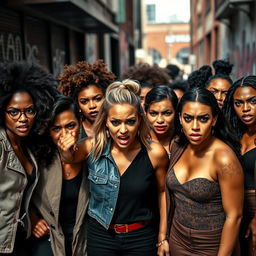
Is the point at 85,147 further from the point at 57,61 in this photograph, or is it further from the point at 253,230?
the point at 57,61

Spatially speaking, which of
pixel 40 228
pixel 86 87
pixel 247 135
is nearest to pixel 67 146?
pixel 40 228

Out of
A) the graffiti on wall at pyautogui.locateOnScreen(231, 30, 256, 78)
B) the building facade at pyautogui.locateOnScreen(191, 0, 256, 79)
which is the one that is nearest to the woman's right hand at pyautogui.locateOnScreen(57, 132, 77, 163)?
the building facade at pyautogui.locateOnScreen(191, 0, 256, 79)

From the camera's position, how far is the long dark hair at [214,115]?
8.63ft

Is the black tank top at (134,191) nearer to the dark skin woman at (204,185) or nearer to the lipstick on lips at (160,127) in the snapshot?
the dark skin woman at (204,185)

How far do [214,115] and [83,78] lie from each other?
1793 mm

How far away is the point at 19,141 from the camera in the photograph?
294 centimetres

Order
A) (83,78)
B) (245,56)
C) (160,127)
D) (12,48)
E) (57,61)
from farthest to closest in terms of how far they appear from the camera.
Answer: (245,56) → (57,61) → (12,48) → (83,78) → (160,127)

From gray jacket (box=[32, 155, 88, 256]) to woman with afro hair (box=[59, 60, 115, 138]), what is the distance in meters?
1.04

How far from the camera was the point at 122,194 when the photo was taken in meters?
2.73

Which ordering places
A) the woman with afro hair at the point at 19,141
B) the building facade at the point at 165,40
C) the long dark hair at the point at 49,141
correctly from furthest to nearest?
the building facade at the point at 165,40
the long dark hair at the point at 49,141
the woman with afro hair at the point at 19,141

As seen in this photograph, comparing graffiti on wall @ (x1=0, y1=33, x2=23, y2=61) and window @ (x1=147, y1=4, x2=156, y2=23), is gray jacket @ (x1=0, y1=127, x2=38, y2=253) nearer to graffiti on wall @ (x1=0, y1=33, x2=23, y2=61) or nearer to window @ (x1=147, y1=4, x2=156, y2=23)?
graffiti on wall @ (x1=0, y1=33, x2=23, y2=61)

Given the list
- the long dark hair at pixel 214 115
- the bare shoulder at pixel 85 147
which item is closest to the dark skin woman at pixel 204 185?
the long dark hair at pixel 214 115

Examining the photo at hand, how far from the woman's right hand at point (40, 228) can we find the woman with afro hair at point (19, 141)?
0.24 ft

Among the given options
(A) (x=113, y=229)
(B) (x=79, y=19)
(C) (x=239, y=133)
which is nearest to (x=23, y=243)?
(A) (x=113, y=229)
